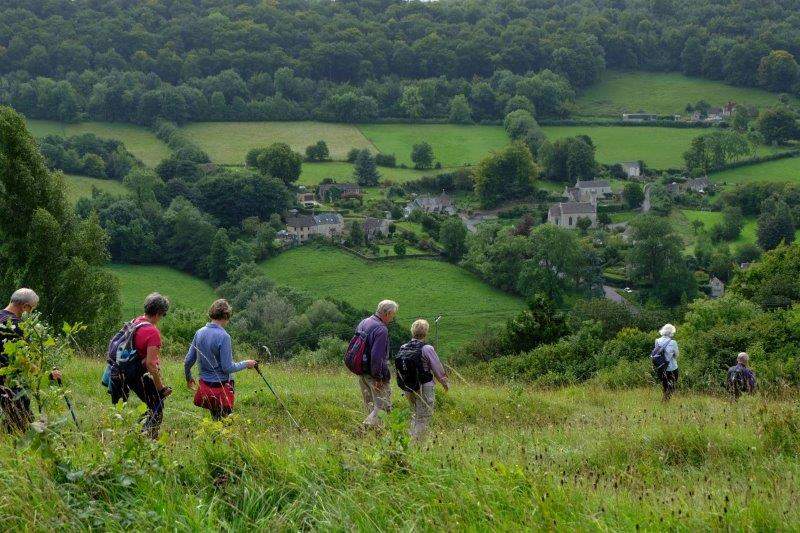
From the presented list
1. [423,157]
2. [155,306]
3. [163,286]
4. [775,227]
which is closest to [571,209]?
[423,157]

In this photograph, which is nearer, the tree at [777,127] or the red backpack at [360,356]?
the red backpack at [360,356]

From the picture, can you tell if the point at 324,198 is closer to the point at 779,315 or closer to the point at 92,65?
the point at 92,65

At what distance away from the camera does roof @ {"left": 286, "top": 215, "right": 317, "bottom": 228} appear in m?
73.8

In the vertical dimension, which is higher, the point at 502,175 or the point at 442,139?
the point at 442,139

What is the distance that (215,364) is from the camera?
750 cm

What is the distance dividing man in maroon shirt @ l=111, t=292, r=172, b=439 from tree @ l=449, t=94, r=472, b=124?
10725 cm

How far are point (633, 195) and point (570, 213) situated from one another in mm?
8157

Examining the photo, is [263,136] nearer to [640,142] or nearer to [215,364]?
[640,142]

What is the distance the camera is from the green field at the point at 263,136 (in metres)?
96.7

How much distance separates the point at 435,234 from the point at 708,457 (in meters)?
66.3

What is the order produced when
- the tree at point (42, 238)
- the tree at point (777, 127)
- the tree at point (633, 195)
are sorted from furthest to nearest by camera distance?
the tree at point (777, 127) → the tree at point (633, 195) → the tree at point (42, 238)

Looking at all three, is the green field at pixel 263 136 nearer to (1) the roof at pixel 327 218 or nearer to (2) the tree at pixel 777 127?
(1) the roof at pixel 327 218

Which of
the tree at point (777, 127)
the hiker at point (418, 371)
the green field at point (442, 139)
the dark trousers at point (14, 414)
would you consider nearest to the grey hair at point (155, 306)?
the dark trousers at point (14, 414)

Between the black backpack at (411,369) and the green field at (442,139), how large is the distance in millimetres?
88989
